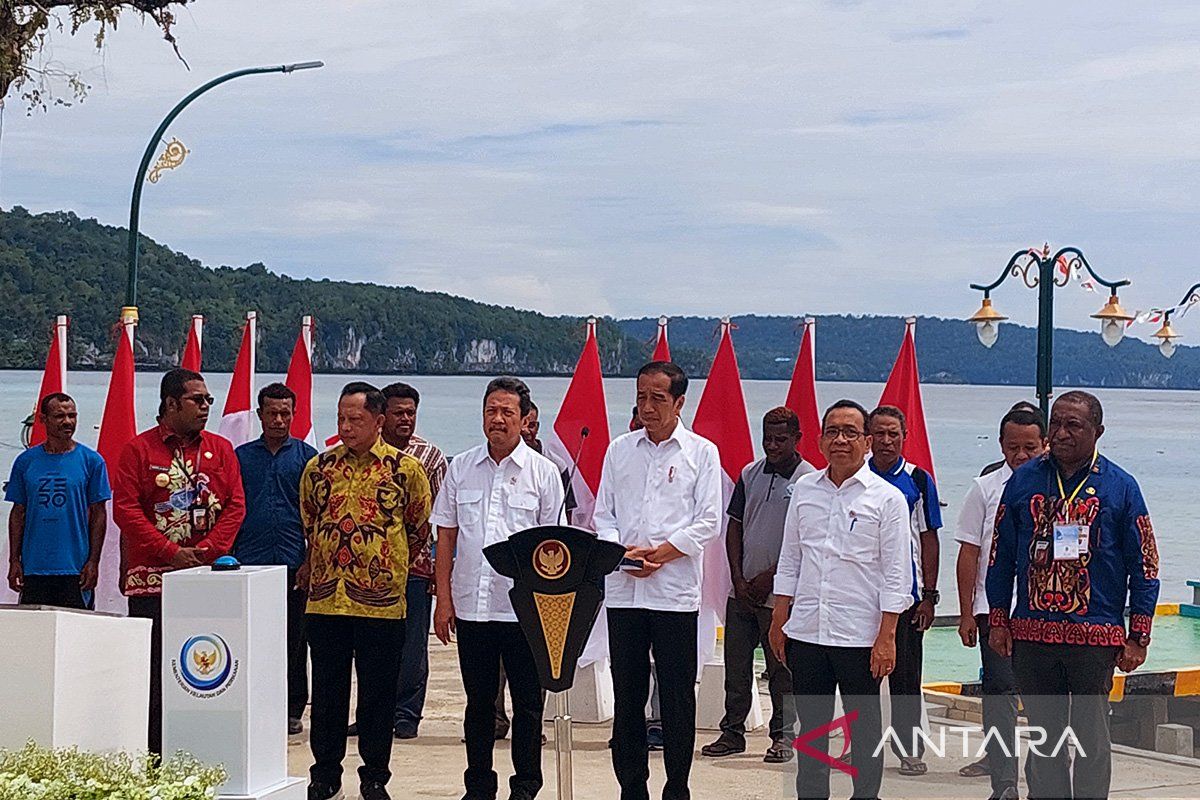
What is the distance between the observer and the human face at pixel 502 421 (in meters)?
7.21

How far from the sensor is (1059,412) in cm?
640

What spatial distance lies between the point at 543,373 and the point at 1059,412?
2078cm

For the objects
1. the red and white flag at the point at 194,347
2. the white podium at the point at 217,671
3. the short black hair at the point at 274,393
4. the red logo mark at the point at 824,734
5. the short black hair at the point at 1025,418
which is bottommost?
the red logo mark at the point at 824,734

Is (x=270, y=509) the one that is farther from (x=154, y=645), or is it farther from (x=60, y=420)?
(x=60, y=420)

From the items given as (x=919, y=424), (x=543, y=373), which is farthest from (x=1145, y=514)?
(x=543, y=373)

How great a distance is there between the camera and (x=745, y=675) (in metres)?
8.73

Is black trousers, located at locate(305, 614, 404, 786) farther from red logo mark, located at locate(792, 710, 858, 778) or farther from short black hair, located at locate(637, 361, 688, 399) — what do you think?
red logo mark, located at locate(792, 710, 858, 778)

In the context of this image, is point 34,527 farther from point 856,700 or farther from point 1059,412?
point 1059,412

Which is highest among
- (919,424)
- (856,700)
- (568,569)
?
(919,424)

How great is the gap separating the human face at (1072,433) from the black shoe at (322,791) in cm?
349

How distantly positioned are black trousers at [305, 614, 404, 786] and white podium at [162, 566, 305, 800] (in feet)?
2.83

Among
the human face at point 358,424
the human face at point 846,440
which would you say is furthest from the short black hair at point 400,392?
the human face at point 846,440

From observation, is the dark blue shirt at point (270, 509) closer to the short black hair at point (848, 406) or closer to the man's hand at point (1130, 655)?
the short black hair at point (848, 406)

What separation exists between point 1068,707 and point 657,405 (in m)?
2.13
